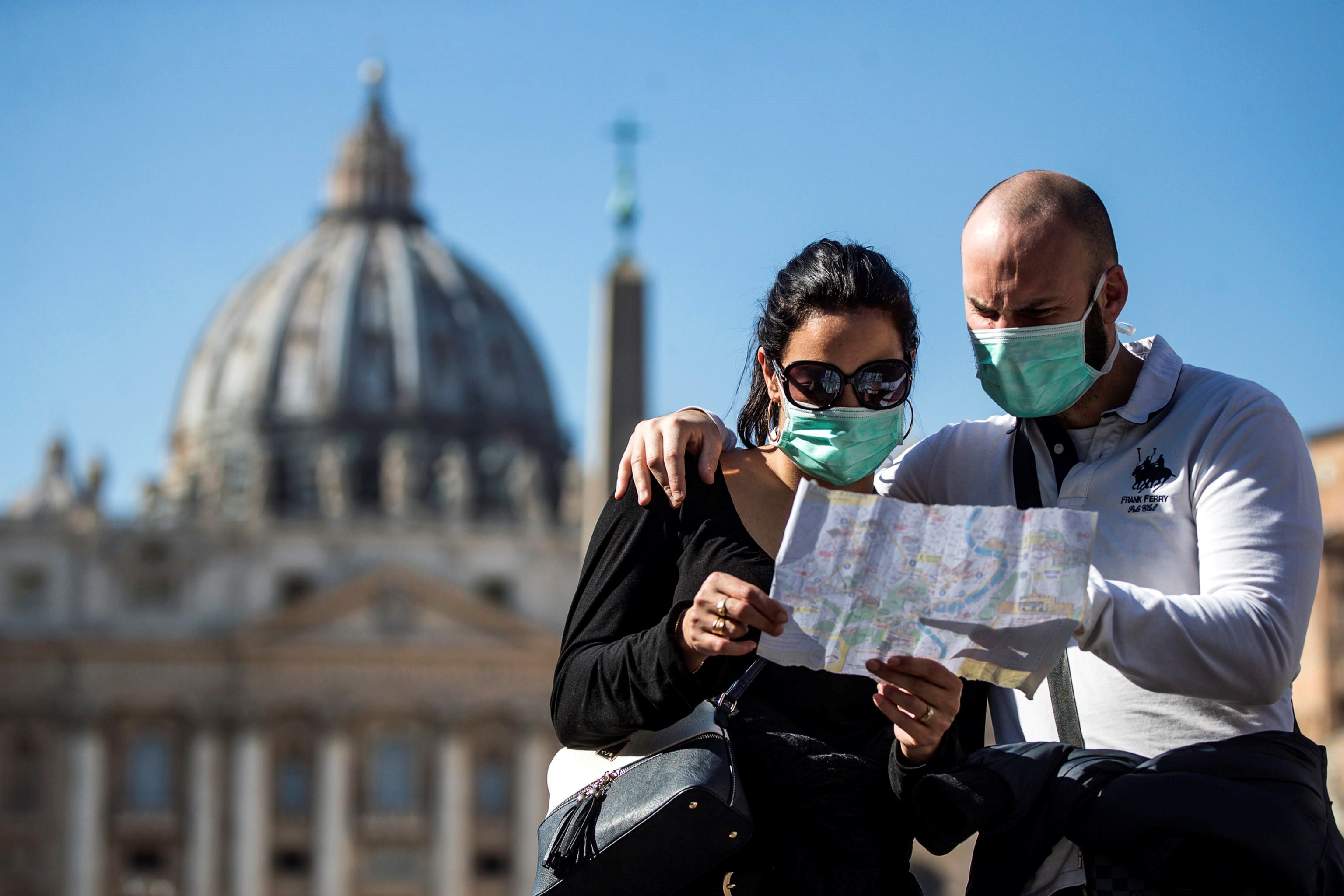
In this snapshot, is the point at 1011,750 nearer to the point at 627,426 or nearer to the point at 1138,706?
the point at 1138,706

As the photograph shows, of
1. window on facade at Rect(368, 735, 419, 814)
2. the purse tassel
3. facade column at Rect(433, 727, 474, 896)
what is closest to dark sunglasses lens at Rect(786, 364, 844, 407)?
the purse tassel

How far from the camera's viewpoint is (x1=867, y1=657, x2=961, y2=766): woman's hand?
239 cm

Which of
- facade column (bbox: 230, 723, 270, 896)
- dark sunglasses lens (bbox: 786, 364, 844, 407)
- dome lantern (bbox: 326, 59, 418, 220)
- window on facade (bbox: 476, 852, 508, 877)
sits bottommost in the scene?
window on facade (bbox: 476, 852, 508, 877)

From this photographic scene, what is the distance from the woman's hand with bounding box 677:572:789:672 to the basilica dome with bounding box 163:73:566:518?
1865 inches

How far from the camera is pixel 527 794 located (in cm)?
4306

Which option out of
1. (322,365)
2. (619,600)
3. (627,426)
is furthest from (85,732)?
(619,600)

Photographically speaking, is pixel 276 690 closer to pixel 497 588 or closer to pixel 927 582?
pixel 497 588

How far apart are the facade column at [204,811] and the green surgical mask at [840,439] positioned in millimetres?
40885

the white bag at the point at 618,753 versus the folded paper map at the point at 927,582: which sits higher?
the folded paper map at the point at 927,582

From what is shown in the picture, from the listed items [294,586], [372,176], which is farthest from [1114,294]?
[372,176]

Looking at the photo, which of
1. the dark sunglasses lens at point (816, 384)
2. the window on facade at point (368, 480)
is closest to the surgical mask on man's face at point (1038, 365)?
the dark sunglasses lens at point (816, 384)

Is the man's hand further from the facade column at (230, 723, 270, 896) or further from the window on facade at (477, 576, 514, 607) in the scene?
the window on facade at (477, 576, 514, 607)

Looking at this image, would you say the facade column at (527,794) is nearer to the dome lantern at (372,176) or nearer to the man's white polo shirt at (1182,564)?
the dome lantern at (372,176)

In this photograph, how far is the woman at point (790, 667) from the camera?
2.45m
